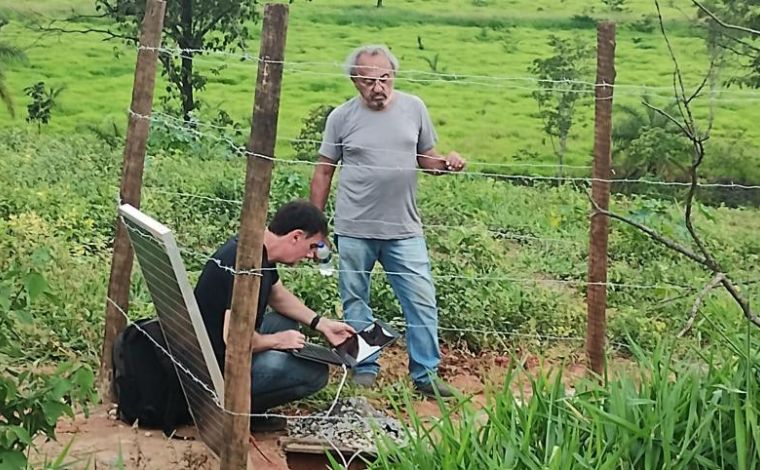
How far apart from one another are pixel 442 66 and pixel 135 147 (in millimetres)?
5573

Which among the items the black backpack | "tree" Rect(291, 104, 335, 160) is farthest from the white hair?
"tree" Rect(291, 104, 335, 160)

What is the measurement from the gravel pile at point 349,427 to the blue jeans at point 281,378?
131 millimetres

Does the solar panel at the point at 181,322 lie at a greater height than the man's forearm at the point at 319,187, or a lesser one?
lesser

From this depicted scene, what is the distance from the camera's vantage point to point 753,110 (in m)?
10.1

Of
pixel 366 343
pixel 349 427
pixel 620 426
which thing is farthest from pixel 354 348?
pixel 620 426

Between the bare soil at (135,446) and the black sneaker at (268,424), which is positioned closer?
the bare soil at (135,446)

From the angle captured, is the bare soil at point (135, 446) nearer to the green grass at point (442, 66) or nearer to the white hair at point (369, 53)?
the white hair at point (369, 53)

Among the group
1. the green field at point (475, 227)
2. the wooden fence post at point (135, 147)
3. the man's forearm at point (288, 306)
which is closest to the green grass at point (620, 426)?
the green field at point (475, 227)

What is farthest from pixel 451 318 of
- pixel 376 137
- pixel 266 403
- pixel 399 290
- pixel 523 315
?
pixel 266 403

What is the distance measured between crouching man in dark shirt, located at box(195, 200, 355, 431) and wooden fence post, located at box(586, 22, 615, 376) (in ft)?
3.11

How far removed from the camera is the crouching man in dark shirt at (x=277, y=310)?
4348 mm

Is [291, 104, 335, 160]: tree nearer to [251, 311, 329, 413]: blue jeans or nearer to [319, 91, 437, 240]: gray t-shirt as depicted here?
[319, 91, 437, 240]: gray t-shirt

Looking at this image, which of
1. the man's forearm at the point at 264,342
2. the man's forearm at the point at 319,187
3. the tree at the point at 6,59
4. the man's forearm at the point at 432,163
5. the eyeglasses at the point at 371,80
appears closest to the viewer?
the man's forearm at the point at 264,342

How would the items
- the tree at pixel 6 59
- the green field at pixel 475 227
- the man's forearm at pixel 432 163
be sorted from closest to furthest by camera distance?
1. the green field at pixel 475 227
2. the man's forearm at pixel 432 163
3. the tree at pixel 6 59
